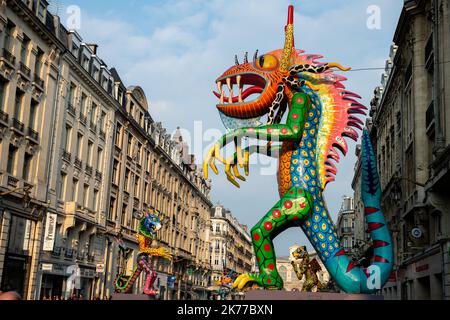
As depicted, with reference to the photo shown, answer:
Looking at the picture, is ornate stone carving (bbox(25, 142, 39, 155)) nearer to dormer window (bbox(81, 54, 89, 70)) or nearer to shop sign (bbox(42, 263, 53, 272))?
shop sign (bbox(42, 263, 53, 272))

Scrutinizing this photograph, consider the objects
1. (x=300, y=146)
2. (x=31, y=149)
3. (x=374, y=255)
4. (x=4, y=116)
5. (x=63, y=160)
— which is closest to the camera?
(x=374, y=255)

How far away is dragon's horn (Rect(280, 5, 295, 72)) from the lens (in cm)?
1144

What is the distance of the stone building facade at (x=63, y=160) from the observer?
23.0 meters

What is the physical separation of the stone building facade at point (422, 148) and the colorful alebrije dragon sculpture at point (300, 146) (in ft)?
21.5

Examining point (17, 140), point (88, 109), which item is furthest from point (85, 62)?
point (17, 140)

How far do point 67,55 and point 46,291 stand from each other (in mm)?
12533

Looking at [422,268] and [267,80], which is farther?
[422,268]

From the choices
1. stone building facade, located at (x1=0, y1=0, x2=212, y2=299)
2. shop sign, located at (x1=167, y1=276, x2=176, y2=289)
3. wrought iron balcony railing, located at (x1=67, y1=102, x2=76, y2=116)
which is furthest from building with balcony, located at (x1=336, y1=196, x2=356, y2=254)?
wrought iron balcony railing, located at (x1=67, y1=102, x2=76, y2=116)

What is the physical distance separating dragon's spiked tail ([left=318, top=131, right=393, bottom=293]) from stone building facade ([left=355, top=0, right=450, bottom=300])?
6766 millimetres

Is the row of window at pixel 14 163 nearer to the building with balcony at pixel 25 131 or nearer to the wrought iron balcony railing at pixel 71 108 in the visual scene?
the building with balcony at pixel 25 131

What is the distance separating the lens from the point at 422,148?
2248cm

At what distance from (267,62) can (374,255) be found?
15.4 ft

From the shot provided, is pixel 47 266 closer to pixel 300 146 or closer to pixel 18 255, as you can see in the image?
pixel 18 255
